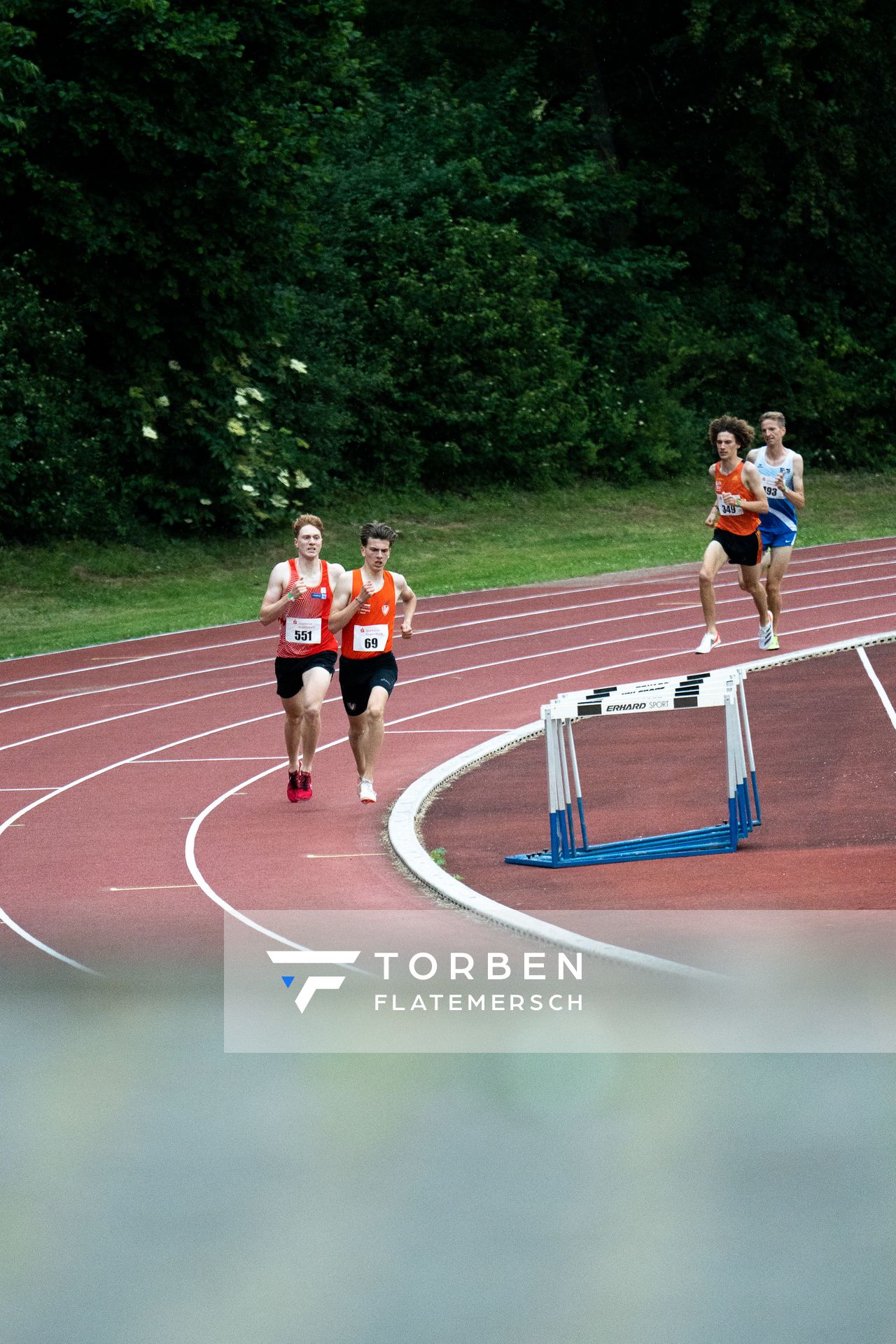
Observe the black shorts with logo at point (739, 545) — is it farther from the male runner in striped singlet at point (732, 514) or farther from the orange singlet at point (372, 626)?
the orange singlet at point (372, 626)

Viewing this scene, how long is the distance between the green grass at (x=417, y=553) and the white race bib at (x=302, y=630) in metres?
8.85

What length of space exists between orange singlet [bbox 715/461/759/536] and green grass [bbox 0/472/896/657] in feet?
26.3

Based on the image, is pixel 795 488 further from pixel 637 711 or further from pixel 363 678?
pixel 637 711

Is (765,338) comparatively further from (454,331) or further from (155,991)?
(155,991)

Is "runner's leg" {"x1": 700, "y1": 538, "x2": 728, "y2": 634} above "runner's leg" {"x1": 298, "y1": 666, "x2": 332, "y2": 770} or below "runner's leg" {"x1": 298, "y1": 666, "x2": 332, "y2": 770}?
below

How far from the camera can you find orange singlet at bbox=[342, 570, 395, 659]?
424 inches

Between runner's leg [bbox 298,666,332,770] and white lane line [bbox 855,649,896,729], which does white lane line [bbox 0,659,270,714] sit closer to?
runner's leg [bbox 298,666,332,770]

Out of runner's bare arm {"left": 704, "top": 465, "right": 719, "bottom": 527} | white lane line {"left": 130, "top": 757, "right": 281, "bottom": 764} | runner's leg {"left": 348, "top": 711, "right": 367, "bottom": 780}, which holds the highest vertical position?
runner's bare arm {"left": 704, "top": 465, "right": 719, "bottom": 527}

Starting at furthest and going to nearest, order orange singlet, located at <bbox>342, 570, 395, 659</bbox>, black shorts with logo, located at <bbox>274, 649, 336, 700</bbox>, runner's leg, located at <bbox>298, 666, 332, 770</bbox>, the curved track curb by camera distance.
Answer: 1. black shorts with logo, located at <bbox>274, 649, 336, 700</bbox>
2. runner's leg, located at <bbox>298, 666, 332, 770</bbox>
3. orange singlet, located at <bbox>342, 570, 395, 659</bbox>
4. the curved track curb

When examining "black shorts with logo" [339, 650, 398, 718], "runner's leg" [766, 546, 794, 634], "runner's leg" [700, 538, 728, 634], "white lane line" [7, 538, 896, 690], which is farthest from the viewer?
"white lane line" [7, 538, 896, 690]

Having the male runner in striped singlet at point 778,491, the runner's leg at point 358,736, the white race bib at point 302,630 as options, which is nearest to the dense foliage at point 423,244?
the male runner in striped singlet at point 778,491

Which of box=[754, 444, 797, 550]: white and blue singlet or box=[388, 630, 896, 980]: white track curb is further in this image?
box=[754, 444, 797, 550]: white and blue singlet

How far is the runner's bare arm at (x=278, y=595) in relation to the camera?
35.5ft

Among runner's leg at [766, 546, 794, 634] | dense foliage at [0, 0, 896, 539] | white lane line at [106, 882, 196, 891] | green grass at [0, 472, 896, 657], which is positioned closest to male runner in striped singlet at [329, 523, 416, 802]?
white lane line at [106, 882, 196, 891]
